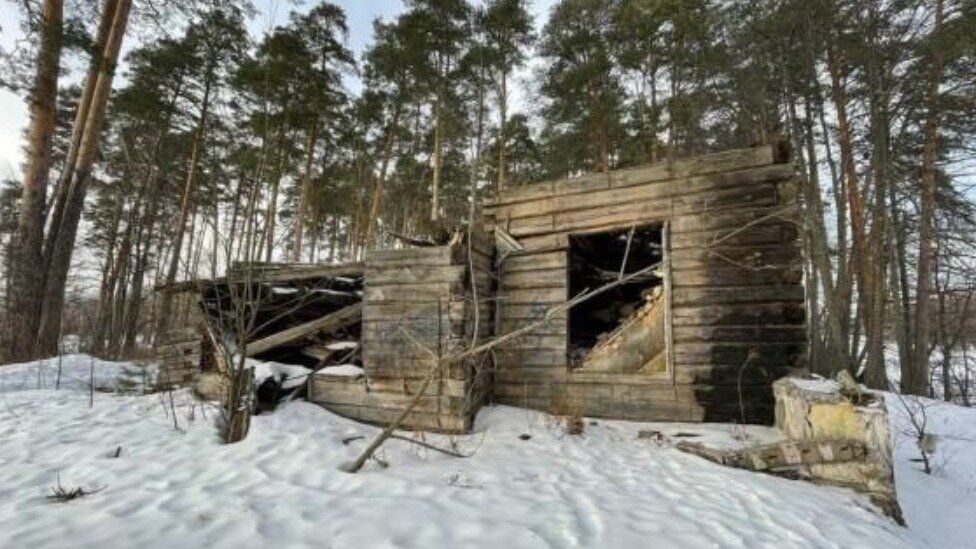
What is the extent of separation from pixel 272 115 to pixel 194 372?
9.18 meters

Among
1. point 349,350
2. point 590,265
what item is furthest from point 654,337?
point 349,350

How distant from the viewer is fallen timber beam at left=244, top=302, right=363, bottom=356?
21.2 ft

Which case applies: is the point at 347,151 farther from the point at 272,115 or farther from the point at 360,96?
the point at 272,115

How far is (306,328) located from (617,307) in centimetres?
490

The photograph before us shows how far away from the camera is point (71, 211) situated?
9.16 meters

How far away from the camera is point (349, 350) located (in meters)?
6.85

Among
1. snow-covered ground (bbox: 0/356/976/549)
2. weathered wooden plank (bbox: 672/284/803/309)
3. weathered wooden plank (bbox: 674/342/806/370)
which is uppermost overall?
weathered wooden plank (bbox: 672/284/803/309)

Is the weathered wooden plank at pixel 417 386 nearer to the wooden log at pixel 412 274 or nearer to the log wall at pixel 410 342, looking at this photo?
the log wall at pixel 410 342

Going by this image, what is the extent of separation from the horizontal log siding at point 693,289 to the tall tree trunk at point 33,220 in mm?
8168

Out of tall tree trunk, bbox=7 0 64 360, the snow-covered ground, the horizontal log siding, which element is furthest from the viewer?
tall tree trunk, bbox=7 0 64 360

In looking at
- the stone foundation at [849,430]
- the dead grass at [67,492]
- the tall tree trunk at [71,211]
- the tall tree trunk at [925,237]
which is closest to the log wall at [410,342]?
the dead grass at [67,492]

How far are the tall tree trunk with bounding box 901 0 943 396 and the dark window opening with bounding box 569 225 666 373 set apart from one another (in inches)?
298

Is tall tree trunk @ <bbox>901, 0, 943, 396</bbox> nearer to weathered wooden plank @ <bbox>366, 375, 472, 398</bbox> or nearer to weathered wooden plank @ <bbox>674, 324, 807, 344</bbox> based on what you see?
weathered wooden plank @ <bbox>674, 324, 807, 344</bbox>

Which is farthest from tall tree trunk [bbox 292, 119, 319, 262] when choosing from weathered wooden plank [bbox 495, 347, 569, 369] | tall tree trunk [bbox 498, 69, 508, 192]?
weathered wooden plank [bbox 495, 347, 569, 369]
